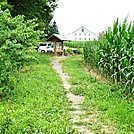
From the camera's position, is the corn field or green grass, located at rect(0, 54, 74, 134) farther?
the corn field

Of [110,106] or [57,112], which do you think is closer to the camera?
[57,112]

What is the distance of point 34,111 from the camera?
611 cm

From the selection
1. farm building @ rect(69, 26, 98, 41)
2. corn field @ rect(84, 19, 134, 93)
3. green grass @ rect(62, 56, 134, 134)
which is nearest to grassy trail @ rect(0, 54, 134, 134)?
green grass @ rect(62, 56, 134, 134)

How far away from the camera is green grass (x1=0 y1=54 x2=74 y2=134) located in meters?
4.86

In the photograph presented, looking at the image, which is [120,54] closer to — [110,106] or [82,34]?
[110,106]

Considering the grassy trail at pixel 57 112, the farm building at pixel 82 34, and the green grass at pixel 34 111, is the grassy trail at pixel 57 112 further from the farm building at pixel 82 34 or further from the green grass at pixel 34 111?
the farm building at pixel 82 34

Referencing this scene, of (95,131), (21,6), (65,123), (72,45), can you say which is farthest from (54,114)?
(72,45)

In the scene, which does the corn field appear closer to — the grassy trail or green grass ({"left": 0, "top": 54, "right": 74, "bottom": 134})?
the grassy trail

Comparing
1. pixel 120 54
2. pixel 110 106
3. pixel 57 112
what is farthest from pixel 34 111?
pixel 120 54

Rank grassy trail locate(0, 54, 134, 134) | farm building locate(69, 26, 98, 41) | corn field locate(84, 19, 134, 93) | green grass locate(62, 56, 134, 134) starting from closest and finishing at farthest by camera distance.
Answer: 1. grassy trail locate(0, 54, 134, 134)
2. green grass locate(62, 56, 134, 134)
3. corn field locate(84, 19, 134, 93)
4. farm building locate(69, 26, 98, 41)

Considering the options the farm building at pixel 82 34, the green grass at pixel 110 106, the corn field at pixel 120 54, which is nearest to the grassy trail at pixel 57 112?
the green grass at pixel 110 106

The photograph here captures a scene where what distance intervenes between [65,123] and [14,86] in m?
3.72

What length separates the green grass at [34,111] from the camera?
4.86 m

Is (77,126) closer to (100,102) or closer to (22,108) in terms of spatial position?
(22,108)
